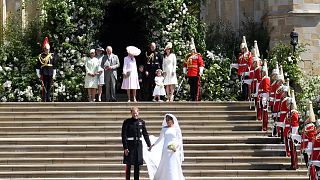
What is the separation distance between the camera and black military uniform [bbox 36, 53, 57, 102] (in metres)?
26.5

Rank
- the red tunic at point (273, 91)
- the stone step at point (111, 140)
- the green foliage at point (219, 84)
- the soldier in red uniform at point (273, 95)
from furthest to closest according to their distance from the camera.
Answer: the green foliage at point (219, 84) < the red tunic at point (273, 91) < the soldier in red uniform at point (273, 95) < the stone step at point (111, 140)

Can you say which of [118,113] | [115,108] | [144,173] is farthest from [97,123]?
[144,173]

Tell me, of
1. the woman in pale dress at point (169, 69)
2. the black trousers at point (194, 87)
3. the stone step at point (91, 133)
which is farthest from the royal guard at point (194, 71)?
the stone step at point (91, 133)

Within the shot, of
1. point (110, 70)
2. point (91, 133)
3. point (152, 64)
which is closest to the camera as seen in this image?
point (91, 133)

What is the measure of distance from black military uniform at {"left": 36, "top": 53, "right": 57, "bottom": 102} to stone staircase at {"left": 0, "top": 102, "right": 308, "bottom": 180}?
1581 millimetres

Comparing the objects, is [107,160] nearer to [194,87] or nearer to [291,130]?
[291,130]

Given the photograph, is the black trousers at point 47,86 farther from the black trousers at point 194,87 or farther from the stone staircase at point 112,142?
the black trousers at point 194,87

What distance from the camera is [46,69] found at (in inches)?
1046

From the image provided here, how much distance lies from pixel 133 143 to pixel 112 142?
3.23 metres

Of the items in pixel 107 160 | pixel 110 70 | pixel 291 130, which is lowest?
pixel 107 160

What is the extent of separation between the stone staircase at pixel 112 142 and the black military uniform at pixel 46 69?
1.58 m

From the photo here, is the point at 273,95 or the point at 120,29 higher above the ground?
the point at 120,29

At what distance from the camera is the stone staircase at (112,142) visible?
2092cm

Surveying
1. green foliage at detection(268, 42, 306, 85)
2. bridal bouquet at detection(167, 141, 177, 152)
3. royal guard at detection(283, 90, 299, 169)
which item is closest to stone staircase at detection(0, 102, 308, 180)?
royal guard at detection(283, 90, 299, 169)
